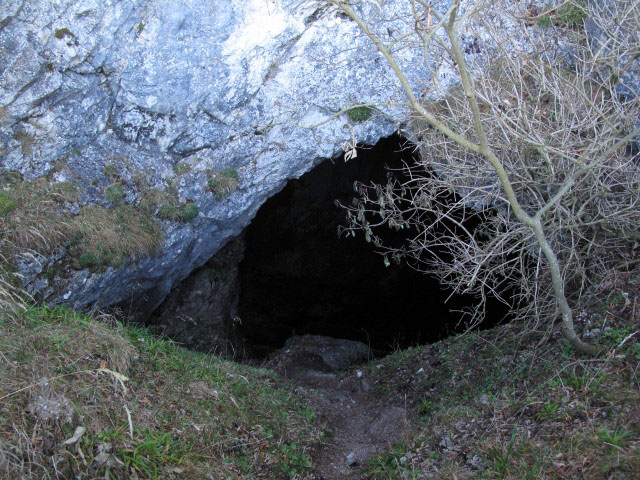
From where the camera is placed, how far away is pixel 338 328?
9852mm

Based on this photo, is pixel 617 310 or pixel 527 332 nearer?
pixel 617 310

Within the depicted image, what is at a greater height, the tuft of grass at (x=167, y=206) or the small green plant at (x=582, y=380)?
the tuft of grass at (x=167, y=206)

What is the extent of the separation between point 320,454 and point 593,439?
219 cm

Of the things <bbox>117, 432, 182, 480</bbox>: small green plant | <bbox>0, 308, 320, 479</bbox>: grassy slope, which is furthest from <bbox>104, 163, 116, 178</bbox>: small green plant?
<bbox>117, 432, 182, 480</bbox>: small green plant

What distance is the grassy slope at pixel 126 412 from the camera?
10.6 feet

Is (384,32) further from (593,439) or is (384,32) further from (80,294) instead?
(593,439)

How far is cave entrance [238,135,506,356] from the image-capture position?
8.62 meters

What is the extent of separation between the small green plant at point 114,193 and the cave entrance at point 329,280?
2810mm

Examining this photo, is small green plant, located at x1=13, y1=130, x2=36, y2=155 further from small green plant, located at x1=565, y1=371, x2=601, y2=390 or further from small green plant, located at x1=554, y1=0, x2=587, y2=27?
small green plant, located at x1=554, y1=0, x2=587, y2=27

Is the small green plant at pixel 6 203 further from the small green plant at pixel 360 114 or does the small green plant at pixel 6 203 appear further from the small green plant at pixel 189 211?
the small green plant at pixel 360 114

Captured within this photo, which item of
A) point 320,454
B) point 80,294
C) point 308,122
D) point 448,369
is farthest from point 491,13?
point 80,294

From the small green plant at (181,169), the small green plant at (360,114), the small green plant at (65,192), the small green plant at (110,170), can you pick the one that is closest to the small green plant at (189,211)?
the small green plant at (181,169)

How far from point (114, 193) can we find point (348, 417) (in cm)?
353

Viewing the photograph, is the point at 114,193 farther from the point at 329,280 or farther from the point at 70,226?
the point at 329,280
